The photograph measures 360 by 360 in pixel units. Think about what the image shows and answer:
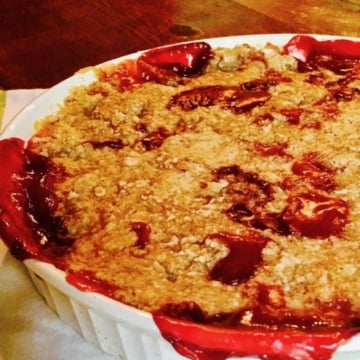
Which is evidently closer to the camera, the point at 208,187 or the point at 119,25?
the point at 208,187

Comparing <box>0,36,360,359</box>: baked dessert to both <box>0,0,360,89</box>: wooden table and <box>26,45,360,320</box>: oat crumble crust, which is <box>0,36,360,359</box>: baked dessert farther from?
<box>0,0,360,89</box>: wooden table

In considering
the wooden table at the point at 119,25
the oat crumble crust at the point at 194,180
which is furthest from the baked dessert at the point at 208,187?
the wooden table at the point at 119,25

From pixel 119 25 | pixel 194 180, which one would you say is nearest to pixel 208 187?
pixel 194 180

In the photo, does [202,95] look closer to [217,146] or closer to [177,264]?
[217,146]

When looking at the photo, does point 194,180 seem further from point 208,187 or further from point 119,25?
point 119,25

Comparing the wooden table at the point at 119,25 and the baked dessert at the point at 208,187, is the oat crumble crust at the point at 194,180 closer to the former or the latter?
the baked dessert at the point at 208,187
